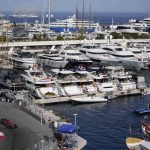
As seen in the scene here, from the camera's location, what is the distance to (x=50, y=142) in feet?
81.3

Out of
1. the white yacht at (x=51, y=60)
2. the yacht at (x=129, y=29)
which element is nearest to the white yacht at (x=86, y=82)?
the white yacht at (x=51, y=60)

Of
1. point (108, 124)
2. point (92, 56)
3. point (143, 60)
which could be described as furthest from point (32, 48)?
point (108, 124)

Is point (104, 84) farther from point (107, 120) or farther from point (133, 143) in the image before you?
point (133, 143)

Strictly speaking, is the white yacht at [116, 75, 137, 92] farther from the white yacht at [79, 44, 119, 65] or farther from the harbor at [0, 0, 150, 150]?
the white yacht at [79, 44, 119, 65]

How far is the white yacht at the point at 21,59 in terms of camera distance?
5972 centimetres

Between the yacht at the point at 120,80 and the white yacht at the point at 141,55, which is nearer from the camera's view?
the yacht at the point at 120,80

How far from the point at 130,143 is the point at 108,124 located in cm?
691

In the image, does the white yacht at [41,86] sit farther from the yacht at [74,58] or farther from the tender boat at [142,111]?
the yacht at [74,58]

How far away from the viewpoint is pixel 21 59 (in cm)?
6091

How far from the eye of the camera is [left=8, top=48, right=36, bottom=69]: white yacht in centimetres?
5972

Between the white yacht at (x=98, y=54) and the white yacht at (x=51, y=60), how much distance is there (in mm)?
5102

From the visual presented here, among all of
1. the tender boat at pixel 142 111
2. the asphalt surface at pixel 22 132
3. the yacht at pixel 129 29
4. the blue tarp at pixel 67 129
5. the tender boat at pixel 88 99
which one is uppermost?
the yacht at pixel 129 29

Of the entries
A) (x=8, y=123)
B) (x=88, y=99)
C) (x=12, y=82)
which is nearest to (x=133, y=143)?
(x=8, y=123)

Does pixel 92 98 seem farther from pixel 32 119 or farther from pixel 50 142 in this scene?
pixel 50 142
